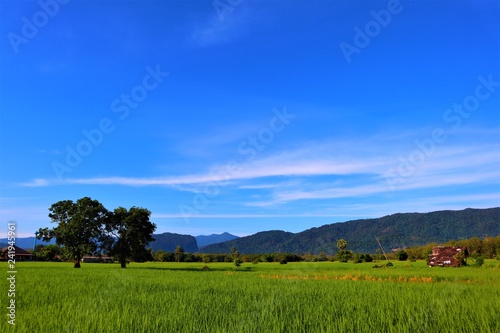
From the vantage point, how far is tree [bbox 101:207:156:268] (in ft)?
151

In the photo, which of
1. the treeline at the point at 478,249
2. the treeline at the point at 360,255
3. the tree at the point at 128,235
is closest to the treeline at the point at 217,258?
the treeline at the point at 360,255

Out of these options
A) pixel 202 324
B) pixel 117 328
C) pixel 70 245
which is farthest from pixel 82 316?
pixel 70 245

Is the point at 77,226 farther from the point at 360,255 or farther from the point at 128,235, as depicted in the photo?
the point at 360,255

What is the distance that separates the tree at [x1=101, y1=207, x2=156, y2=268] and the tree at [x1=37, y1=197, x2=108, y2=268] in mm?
1480

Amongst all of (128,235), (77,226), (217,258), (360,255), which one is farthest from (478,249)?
(77,226)

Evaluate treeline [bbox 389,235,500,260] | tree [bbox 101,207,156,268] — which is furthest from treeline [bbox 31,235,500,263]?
tree [bbox 101,207,156,268]

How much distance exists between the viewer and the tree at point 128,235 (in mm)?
46000

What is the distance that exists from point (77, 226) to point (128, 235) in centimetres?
649

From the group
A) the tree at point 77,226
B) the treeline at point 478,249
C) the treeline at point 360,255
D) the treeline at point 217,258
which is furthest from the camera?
the treeline at point 217,258

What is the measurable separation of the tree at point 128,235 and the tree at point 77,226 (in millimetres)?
1480

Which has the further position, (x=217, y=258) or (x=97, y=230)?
(x=217, y=258)

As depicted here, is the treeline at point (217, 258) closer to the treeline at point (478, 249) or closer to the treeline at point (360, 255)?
the treeline at point (360, 255)

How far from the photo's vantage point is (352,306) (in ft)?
33.7

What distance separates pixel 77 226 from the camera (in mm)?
43531
